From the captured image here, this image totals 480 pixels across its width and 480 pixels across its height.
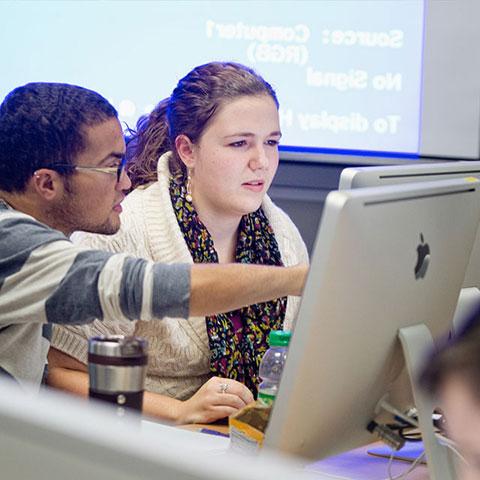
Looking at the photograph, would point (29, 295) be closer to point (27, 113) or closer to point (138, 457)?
point (27, 113)

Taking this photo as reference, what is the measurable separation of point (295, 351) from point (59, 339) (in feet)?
3.62

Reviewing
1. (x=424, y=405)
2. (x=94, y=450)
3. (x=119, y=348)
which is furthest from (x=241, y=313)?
(x=94, y=450)

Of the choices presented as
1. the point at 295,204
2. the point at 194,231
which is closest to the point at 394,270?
the point at 194,231

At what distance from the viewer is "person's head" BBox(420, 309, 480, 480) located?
0.85 meters

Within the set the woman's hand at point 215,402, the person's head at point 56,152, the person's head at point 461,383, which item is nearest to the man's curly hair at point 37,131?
the person's head at point 56,152

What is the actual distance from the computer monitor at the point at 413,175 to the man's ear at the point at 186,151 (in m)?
0.92

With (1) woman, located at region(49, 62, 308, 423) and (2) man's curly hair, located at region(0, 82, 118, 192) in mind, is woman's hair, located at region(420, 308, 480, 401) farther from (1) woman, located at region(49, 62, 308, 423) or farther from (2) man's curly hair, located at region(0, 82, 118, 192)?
(1) woman, located at region(49, 62, 308, 423)

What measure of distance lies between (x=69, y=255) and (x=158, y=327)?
72 cm

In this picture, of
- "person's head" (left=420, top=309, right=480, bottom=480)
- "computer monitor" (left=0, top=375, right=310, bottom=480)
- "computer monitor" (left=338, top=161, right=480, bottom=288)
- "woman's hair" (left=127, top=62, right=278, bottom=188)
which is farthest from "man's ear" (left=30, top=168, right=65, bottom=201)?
"computer monitor" (left=0, top=375, right=310, bottom=480)

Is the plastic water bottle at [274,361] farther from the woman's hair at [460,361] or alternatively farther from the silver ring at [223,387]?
the woman's hair at [460,361]

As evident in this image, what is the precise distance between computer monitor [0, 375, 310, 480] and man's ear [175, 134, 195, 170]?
2.08 m

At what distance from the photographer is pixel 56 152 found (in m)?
1.79

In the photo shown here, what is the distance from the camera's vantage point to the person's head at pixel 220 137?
2.51m

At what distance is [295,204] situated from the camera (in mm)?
3791
